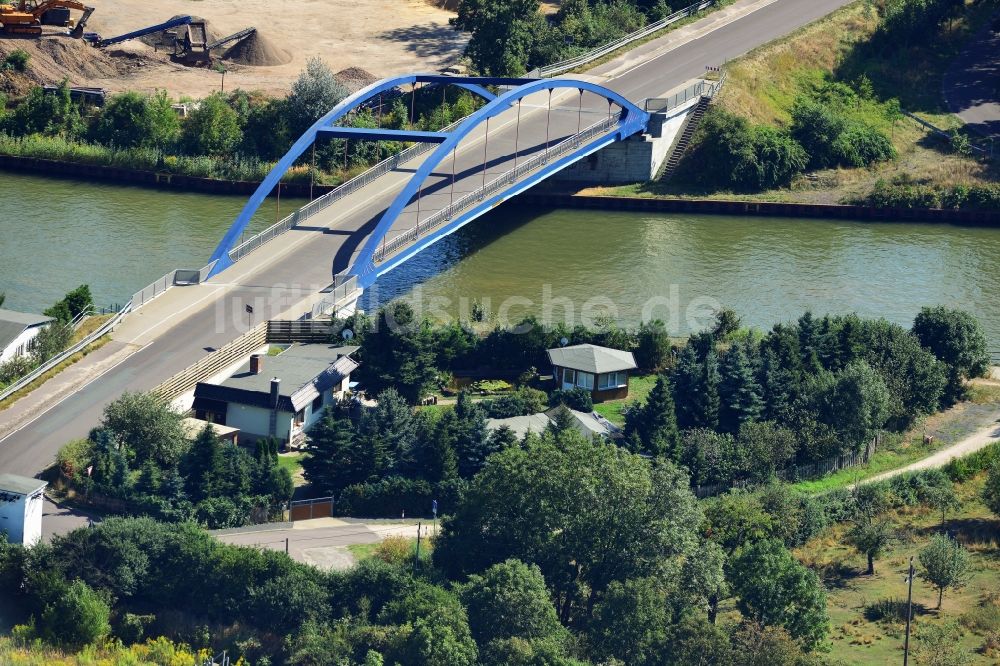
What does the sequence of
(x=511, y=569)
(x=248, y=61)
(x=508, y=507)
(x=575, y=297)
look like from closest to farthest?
1. (x=511, y=569)
2. (x=508, y=507)
3. (x=575, y=297)
4. (x=248, y=61)

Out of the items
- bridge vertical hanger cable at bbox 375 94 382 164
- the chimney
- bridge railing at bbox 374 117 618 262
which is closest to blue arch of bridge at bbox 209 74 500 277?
bridge railing at bbox 374 117 618 262

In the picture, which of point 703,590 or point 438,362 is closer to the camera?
point 703,590

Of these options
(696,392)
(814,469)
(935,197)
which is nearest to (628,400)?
(696,392)

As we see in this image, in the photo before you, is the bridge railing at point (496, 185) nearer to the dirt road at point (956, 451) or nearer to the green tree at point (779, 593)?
the dirt road at point (956, 451)

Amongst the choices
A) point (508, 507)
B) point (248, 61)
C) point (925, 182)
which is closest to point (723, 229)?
point (925, 182)

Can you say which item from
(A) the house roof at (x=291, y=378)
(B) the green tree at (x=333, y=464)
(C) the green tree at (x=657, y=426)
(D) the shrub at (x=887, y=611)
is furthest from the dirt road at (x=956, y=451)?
(A) the house roof at (x=291, y=378)

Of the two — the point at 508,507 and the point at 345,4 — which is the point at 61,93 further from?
the point at 508,507
